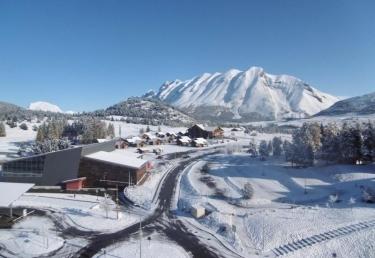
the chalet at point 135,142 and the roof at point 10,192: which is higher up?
the chalet at point 135,142

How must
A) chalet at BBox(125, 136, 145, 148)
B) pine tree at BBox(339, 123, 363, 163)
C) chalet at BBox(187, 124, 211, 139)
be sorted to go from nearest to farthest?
pine tree at BBox(339, 123, 363, 163) → chalet at BBox(125, 136, 145, 148) → chalet at BBox(187, 124, 211, 139)

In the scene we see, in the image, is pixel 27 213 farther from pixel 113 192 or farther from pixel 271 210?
pixel 271 210

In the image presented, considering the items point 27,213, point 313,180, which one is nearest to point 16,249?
point 27,213

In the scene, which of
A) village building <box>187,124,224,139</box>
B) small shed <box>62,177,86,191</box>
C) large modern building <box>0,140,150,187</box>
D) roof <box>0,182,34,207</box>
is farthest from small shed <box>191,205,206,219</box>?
village building <box>187,124,224,139</box>

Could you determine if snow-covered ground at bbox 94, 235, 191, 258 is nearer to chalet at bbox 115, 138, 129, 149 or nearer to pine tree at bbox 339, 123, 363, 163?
pine tree at bbox 339, 123, 363, 163

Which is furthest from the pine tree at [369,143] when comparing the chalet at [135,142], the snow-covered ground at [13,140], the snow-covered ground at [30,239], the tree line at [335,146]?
the snow-covered ground at [13,140]

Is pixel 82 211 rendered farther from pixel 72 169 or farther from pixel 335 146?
pixel 335 146

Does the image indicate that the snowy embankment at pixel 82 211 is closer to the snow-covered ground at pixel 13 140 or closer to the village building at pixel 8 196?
the village building at pixel 8 196
